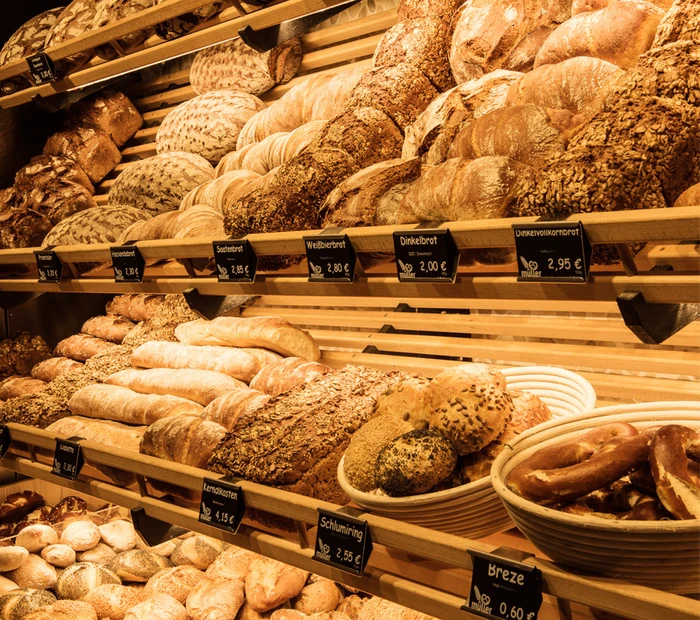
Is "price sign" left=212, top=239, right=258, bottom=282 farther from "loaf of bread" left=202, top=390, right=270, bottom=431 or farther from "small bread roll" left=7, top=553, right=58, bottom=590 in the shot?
"small bread roll" left=7, top=553, right=58, bottom=590

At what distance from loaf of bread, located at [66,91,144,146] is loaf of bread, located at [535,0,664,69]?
2094 millimetres

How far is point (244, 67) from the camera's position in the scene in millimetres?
2670

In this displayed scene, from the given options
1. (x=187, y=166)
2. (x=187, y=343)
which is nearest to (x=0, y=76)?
(x=187, y=166)

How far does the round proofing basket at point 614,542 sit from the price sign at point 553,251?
27cm

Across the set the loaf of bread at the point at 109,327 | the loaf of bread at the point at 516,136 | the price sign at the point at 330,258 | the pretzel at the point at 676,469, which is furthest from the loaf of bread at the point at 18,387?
the pretzel at the point at 676,469

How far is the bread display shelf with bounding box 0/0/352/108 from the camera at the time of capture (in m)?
1.93

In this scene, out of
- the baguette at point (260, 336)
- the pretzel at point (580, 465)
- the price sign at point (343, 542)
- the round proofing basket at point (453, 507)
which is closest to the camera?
the pretzel at point (580, 465)

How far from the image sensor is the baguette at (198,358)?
2.21m

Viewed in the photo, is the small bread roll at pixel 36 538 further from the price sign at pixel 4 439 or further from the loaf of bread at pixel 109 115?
the loaf of bread at pixel 109 115

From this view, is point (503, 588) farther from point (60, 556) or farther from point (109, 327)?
point (109, 327)

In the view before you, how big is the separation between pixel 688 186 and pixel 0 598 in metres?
2.07

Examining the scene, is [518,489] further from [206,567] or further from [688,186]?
[206,567]

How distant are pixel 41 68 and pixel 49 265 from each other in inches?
30.5

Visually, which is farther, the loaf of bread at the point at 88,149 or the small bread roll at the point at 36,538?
the loaf of bread at the point at 88,149
